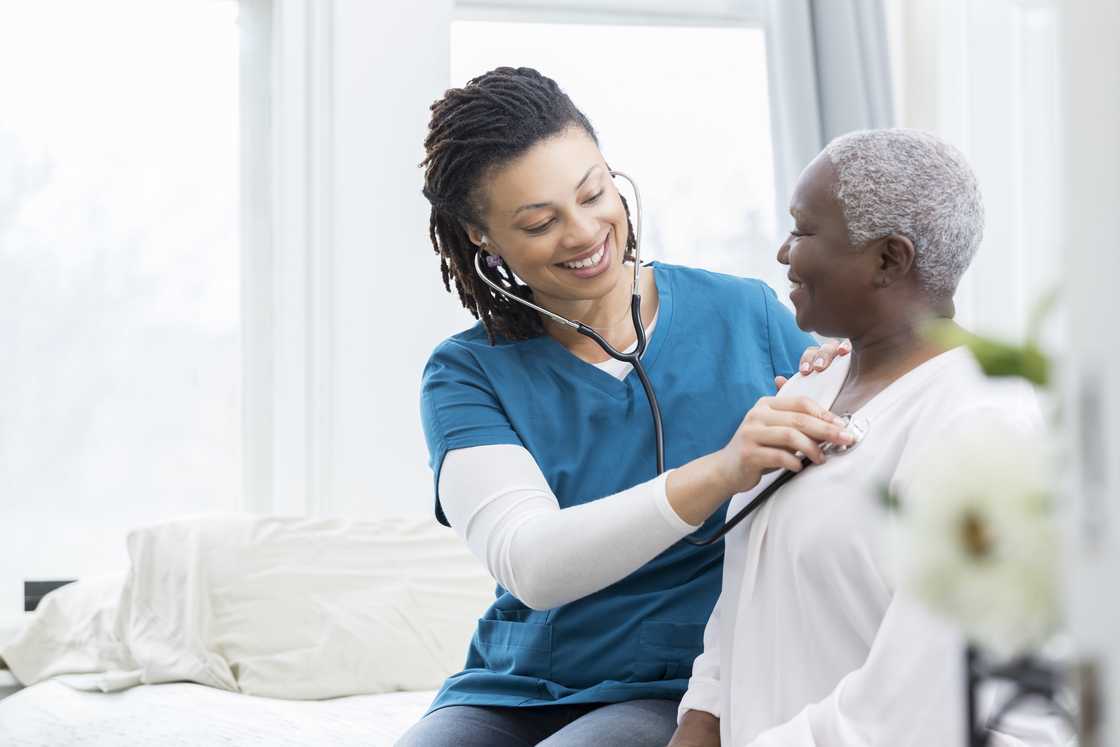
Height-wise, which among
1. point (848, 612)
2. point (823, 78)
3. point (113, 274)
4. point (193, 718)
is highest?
point (823, 78)

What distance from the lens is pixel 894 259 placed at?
1183 mm

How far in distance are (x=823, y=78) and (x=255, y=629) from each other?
1.93m

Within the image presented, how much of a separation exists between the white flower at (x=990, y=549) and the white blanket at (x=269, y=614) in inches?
78.7

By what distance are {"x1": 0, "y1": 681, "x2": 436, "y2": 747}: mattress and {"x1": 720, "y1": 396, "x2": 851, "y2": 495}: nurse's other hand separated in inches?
41.0

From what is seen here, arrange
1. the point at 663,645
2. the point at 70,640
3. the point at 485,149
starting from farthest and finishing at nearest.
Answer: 1. the point at 70,640
2. the point at 485,149
3. the point at 663,645

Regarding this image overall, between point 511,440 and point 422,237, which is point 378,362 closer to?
point 422,237

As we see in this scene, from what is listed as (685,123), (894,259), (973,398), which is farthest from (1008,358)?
(685,123)

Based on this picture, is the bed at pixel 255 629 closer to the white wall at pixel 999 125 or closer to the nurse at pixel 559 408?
the nurse at pixel 559 408

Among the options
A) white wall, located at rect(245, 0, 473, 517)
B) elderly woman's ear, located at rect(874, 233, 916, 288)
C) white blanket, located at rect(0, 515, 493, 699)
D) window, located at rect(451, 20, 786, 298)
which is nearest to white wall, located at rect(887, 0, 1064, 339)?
window, located at rect(451, 20, 786, 298)

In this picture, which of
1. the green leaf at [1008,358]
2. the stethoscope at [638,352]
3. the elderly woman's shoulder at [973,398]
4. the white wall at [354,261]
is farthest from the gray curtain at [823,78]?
the green leaf at [1008,358]

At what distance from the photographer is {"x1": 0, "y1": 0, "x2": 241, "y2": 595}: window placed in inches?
118

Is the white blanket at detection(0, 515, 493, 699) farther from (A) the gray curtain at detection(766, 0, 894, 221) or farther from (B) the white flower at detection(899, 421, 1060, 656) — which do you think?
(B) the white flower at detection(899, 421, 1060, 656)

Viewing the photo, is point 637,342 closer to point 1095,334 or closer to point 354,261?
point 1095,334

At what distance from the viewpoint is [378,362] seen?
304cm
